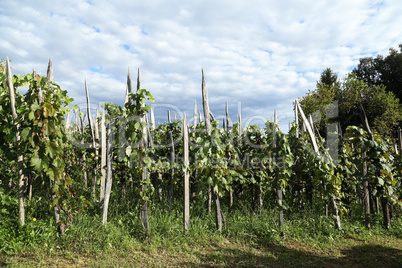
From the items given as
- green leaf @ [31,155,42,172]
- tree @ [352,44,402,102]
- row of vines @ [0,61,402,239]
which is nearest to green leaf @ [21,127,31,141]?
row of vines @ [0,61,402,239]

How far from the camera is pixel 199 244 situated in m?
4.21

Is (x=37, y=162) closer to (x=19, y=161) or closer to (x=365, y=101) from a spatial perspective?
(x=19, y=161)

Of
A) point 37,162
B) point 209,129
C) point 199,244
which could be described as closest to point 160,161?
Answer: point 209,129

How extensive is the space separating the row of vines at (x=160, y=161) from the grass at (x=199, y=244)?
198 millimetres

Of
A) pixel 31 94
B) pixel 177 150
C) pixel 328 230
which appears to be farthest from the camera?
pixel 177 150

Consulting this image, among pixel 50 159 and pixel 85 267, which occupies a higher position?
pixel 50 159

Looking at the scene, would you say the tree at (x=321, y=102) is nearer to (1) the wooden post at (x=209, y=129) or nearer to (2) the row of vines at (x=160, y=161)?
(2) the row of vines at (x=160, y=161)

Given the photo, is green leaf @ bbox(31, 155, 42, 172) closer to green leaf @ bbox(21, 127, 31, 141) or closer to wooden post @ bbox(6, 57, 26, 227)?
green leaf @ bbox(21, 127, 31, 141)

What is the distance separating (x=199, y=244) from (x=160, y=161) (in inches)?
61.5

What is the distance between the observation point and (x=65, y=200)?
3875mm

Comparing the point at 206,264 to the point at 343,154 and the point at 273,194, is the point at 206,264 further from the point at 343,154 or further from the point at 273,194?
the point at 343,154

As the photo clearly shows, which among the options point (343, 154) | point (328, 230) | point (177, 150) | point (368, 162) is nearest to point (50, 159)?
point (177, 150)

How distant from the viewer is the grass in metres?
3.58

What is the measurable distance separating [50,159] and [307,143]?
4.32 meters
